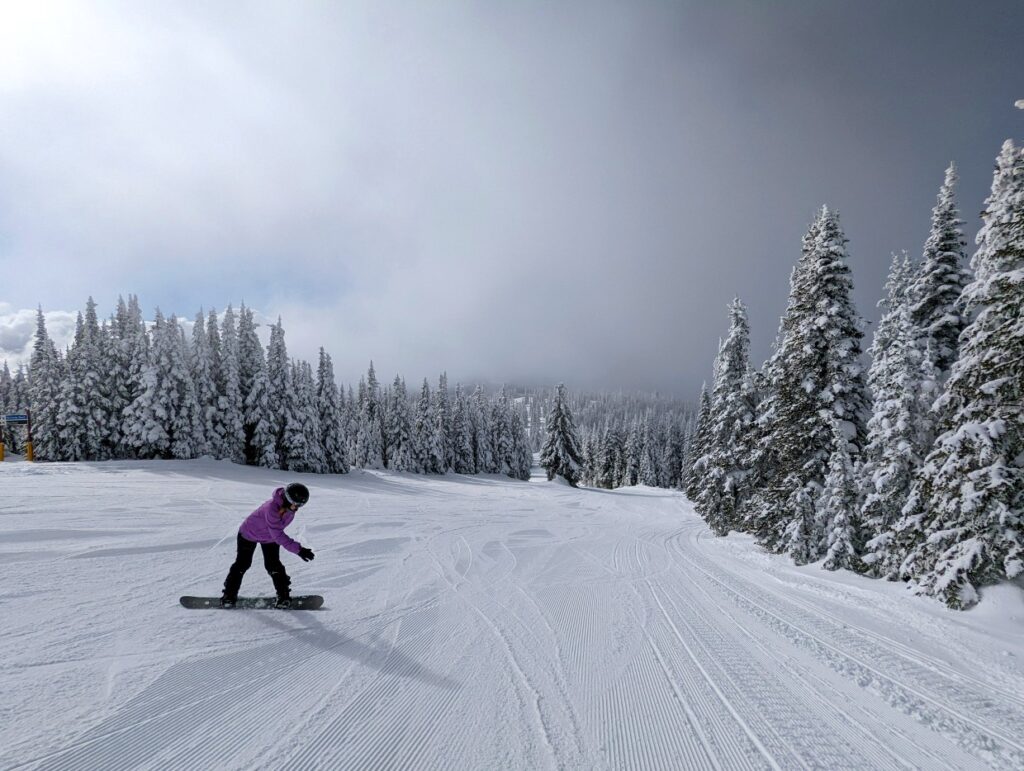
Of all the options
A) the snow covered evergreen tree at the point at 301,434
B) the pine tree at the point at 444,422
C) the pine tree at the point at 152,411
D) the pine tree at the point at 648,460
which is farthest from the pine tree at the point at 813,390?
the pine tree at the point at 648,460

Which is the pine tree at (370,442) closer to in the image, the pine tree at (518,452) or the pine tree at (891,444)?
the pine tree at (518,452)

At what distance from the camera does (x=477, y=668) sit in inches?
192

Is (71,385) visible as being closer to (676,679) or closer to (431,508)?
(431,508)

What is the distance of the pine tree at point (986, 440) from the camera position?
8453mm

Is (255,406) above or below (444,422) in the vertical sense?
above

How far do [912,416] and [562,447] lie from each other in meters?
43.2

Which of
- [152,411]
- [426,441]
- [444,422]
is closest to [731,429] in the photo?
[426,441]

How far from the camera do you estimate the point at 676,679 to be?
16.3 feet

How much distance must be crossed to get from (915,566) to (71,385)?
50983 millimetres

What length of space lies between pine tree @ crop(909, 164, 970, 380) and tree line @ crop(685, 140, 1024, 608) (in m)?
0.04

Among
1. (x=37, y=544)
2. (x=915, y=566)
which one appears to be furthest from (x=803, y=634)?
(x=37, y=544)

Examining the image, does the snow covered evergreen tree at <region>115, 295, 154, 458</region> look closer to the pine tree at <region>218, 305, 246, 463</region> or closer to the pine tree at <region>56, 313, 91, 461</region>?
the pine tree at <region>56, 313, 91, 461</region>

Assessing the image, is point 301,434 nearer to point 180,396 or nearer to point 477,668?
point 180,396

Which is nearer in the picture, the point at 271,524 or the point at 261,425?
the point at 271,524
